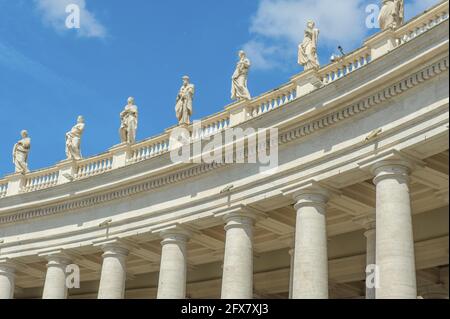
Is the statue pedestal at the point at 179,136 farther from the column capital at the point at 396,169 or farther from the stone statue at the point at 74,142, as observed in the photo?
the column capital at the point at 396,169

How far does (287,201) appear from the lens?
58.2 metres

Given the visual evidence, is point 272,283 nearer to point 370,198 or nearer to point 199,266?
point 199,266

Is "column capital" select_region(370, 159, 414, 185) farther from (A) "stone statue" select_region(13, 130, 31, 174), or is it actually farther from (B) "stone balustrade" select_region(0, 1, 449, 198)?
(A) "stone statue" select_region(13, 130, 31, 174)

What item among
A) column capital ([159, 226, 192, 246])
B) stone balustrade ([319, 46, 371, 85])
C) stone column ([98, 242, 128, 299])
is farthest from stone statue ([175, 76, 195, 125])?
stone balustrade ([319, 46, 371, 85])

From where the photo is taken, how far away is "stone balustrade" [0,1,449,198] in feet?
178

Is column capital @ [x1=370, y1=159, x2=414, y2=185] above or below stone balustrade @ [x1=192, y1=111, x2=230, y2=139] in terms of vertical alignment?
below

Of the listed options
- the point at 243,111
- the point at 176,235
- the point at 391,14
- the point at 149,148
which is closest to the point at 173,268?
the point at 176,235

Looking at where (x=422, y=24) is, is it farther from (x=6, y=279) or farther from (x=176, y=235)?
(x=6, y=279)

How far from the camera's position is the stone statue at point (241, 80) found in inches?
2633

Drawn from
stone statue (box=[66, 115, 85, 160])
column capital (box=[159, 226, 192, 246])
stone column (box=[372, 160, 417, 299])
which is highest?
stone statue (box=[66, 115, 85, 160])

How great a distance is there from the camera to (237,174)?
202ft

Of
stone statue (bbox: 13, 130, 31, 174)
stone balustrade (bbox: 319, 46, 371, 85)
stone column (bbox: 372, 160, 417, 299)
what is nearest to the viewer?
stone column (bbox: 372, 160, 417, 299)

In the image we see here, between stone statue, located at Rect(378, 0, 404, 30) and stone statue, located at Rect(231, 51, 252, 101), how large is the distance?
46.0ft
